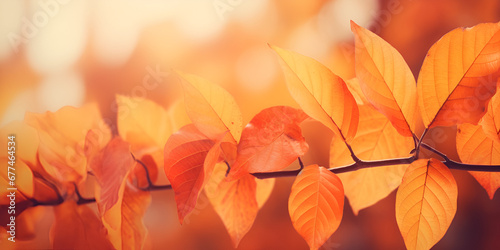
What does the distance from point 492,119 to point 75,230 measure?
0.26 m

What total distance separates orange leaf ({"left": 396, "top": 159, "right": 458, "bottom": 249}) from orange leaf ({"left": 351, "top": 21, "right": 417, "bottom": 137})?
26 millimetres

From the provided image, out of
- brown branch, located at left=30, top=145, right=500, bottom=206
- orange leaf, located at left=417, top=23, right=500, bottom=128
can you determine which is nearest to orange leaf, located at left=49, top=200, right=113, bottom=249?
brown branch, located at left=30, top=145, right=500, bottom=206

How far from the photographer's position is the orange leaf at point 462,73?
0.63 ft

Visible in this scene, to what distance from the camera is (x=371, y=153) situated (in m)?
0.24

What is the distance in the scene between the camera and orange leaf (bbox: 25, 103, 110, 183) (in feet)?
0.81

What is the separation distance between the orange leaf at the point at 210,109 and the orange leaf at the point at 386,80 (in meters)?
0.07

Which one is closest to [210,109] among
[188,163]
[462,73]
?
[188,163]

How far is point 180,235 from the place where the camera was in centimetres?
36

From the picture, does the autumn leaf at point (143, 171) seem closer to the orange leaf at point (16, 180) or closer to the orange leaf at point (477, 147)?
the orange leaf at point (16, 180)

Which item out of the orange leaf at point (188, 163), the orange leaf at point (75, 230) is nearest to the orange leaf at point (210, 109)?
the orange leaf at point (188, 163)

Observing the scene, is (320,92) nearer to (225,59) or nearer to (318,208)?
(318,208)

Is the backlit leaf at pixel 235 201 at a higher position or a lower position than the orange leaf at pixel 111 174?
lower

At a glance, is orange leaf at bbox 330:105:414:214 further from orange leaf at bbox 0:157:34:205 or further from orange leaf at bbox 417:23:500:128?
orange leaf at bbox 0:157:34:205

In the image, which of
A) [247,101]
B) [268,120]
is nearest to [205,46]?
[247,101]
